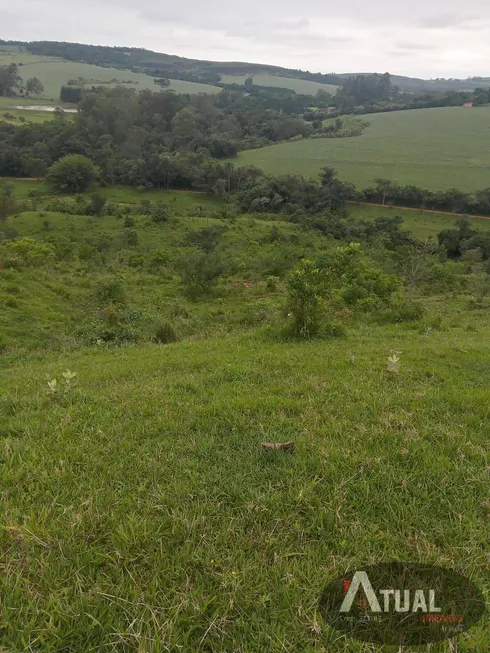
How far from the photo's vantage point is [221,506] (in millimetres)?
2832

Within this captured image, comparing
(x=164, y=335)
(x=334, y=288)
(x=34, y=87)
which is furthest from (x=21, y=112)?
(x=164, y=335)

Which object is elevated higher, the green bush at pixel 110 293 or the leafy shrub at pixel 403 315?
the leafy shrub at pixel 403 315

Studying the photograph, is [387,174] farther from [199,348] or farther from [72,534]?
[72,534]

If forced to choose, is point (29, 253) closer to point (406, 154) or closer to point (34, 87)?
point (406, 154)

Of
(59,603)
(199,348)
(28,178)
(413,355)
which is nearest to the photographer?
(59,603)

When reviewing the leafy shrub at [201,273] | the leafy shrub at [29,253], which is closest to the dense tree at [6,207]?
the leafy shrub at [29,253]

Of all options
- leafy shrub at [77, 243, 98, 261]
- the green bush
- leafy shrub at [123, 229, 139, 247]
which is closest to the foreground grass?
the green bush

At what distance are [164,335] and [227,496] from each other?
897cm

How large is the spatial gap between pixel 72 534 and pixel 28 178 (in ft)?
238

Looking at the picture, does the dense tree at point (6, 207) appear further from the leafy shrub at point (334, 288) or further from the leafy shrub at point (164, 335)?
the leafy shrub at point (164, 335)

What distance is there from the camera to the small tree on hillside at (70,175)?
56.3m

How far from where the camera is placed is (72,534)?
253cm

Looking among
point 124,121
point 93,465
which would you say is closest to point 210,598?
point 93,465

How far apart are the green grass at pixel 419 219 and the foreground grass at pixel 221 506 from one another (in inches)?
1941
